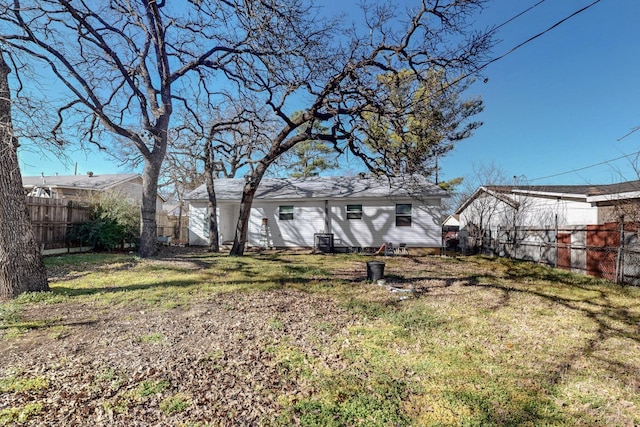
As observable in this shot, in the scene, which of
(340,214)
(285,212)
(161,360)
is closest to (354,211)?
(340,214)

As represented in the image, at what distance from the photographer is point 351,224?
49.1ft

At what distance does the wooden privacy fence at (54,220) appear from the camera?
1028 centimetres

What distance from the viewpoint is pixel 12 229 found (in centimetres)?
519

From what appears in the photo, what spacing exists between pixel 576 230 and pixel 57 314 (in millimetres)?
12824

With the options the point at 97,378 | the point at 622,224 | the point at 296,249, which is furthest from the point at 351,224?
the point at 97,378

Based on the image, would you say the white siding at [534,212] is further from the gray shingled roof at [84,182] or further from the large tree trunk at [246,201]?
the gray shingled roof at [84,182]

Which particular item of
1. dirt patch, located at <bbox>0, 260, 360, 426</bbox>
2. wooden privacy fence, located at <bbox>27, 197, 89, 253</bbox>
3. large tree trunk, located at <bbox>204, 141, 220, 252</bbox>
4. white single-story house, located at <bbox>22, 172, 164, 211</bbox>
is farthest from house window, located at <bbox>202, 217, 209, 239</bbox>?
dirt patch, located at <bbox>0, 260, 360, 426</bbox>

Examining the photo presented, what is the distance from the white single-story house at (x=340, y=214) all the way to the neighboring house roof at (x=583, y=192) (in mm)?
3180

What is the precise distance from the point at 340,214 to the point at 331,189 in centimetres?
149

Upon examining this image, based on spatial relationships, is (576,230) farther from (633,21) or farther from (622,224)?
(633,21)

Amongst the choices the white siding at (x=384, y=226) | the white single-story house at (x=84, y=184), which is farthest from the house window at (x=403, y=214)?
the white single-story house at (x=84, y=184)

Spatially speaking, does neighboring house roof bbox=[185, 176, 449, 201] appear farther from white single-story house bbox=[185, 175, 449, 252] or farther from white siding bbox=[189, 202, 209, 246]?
white siding bbox=[189, 202, 209, 246]

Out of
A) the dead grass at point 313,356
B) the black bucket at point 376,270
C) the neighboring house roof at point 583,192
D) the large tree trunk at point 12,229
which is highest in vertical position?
the neighboring house roof at point 583,192

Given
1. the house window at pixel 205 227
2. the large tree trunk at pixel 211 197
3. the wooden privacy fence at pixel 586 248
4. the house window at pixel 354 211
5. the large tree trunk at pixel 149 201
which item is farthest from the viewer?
the house window at pixel 205 227
